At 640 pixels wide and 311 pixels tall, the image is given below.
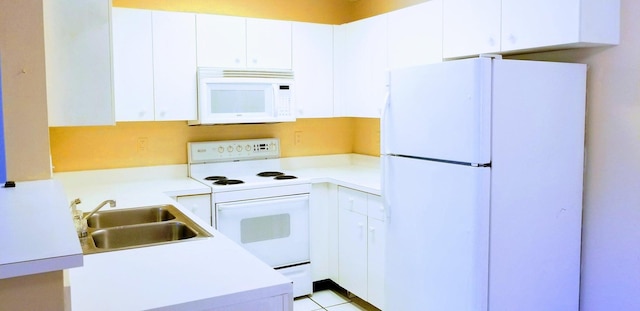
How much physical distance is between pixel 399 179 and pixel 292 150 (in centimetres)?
169

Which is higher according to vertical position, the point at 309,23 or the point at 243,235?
the point at 309,23

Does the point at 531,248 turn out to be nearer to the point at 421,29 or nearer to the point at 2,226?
Answer: the point at 421,29

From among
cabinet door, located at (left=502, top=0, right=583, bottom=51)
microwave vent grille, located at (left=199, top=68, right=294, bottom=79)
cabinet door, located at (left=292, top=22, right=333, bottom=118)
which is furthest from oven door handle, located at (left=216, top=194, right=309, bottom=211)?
cabinet door, located at (left=502, top=0, right=583, bottom=51)

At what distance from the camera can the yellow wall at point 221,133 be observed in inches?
141

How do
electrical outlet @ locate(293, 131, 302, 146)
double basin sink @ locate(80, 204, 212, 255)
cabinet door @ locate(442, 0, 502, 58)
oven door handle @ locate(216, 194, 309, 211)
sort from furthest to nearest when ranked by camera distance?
electrical outlet @ locate(293, 131, 302, 146)
oven door handle @ locate(216, 194, 309, 211)
cabinet door @ locate(442, 0, 502, 58)
double basin sink @ locate(80, 204, 212, 255)

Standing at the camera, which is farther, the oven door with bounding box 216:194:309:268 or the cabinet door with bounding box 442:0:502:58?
the oven door with bounding box 216:194:309:268

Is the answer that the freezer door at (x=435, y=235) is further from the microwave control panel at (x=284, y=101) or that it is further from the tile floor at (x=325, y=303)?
the microwave control panel at (x=284, y=101)

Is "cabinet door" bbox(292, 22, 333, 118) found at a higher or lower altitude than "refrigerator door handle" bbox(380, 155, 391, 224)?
higher

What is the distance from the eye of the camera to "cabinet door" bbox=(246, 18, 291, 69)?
3768 millimetres

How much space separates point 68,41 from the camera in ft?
7.16

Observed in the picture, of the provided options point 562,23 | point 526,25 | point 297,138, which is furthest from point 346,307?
point 562,23

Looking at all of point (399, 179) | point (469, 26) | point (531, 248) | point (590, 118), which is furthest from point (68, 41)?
point (590, 118)

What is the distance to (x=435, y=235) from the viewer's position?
2.61 m

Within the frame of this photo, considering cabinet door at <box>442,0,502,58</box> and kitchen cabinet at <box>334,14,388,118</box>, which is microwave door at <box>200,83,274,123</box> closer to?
kitchen cabinet at <box>334,14,388,118</box>
